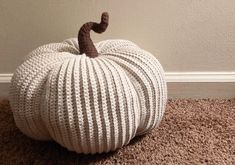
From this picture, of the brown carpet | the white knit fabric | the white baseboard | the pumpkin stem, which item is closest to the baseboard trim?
the white baseboard

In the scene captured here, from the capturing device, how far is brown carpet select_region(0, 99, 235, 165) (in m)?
1.04

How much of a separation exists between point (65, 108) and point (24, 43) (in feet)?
1.59

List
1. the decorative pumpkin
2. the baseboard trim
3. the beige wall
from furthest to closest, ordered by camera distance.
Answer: the baseboard trim
the beige wall
the decorative pumpkin

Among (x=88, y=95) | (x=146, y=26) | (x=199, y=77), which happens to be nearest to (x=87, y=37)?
(x=88, y=95)

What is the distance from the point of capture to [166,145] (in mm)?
1101

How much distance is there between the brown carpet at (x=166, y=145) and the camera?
1040 millimetres

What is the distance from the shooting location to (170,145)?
1.10m

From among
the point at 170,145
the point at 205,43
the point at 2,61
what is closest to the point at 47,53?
the point at 2,61

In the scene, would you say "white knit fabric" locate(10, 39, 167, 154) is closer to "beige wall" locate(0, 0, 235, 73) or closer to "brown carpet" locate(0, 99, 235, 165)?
"brown carpet" locate(0, 99, 235, 165)

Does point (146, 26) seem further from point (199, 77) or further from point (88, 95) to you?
point (88, 95)

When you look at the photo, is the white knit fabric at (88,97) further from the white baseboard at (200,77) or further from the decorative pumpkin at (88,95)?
the white baseboard at (200,77)

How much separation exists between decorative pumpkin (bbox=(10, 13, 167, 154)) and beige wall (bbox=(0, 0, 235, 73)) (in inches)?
8.3

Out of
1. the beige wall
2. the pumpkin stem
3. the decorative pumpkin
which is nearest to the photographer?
the decorative pumpkin

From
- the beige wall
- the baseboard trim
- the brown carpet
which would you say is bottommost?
the brown carpet
